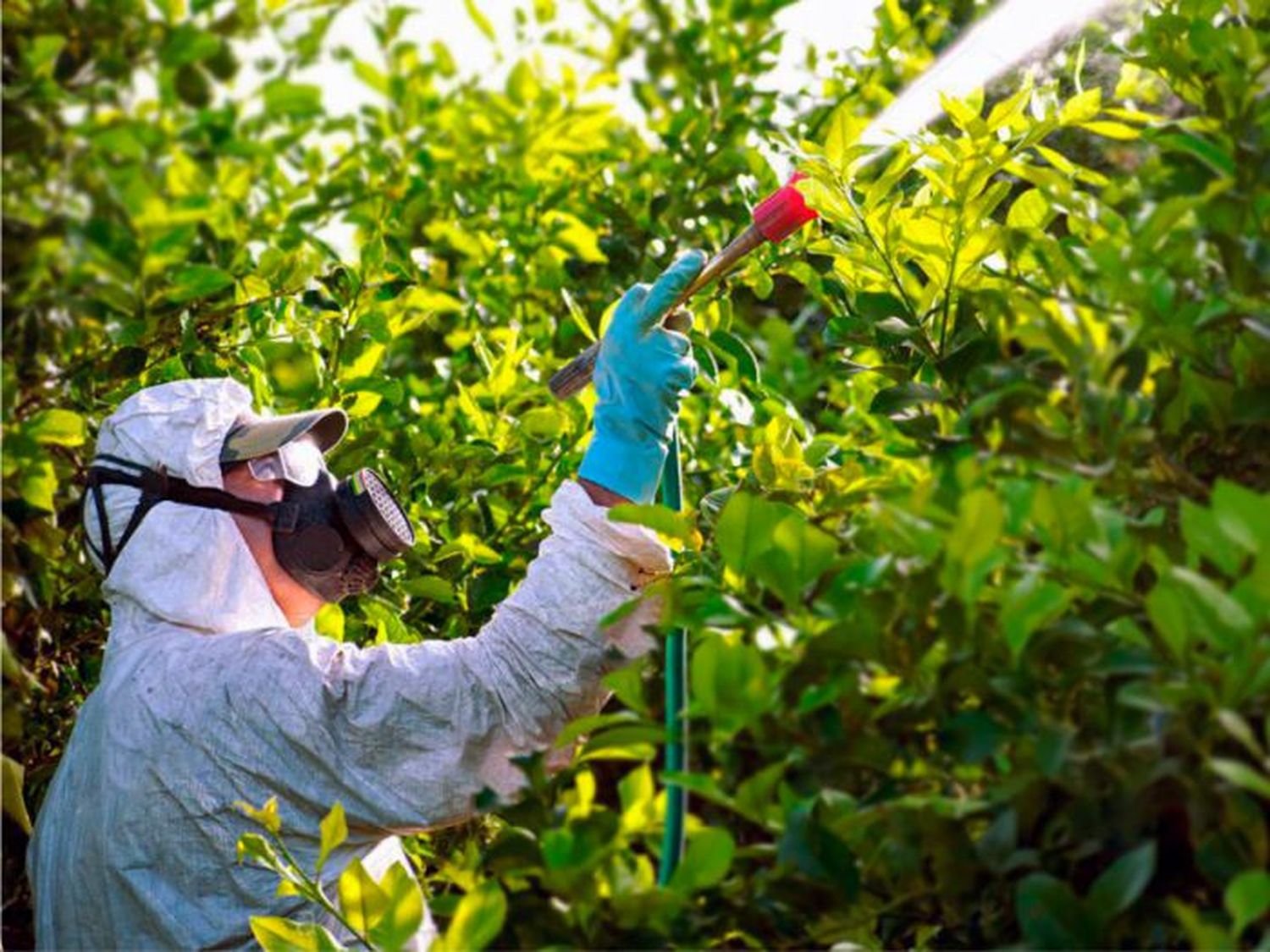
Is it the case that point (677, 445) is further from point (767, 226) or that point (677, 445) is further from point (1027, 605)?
point (1027, 605)

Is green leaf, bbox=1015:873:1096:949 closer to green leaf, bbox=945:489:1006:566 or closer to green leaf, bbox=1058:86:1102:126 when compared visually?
green leaf, bbox=945:489:1006:566

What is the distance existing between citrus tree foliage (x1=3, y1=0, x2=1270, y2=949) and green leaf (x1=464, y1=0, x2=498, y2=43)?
31.5 inches

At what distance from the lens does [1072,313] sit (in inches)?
55.9

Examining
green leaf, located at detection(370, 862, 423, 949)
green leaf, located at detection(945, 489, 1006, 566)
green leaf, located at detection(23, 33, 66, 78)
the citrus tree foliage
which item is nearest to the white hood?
the citrus tree foliage

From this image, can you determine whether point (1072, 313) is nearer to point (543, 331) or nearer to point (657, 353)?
point (657, 353)

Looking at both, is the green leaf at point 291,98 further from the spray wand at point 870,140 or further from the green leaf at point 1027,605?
the green leaf at point 1027,605

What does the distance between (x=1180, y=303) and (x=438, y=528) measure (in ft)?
5.29

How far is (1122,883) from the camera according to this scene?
48.0 inches

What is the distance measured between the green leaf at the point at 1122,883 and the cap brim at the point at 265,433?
4.81 ft

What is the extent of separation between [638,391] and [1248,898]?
1218mm

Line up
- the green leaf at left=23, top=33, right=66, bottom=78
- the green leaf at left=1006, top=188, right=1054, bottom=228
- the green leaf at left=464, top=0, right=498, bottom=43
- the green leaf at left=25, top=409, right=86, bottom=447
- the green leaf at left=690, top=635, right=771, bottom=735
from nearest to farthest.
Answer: the green leaf at left=690, top=635, right=771, bottom=735
the green leaf at left=1006, top=188, right=1054, bottom=228
the green leaf at left=23, top=33, right=66, bottom=78
the green leaf at left=25, top=409, right=86, bottom=447
the green leaf at left=464, top=0, right=498, bottom=43

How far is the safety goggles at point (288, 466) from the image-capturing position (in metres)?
2.56

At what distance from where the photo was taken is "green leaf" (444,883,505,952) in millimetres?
Answer: 1419

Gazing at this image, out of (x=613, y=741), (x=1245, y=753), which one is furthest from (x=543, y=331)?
(x=1245, y=753)
